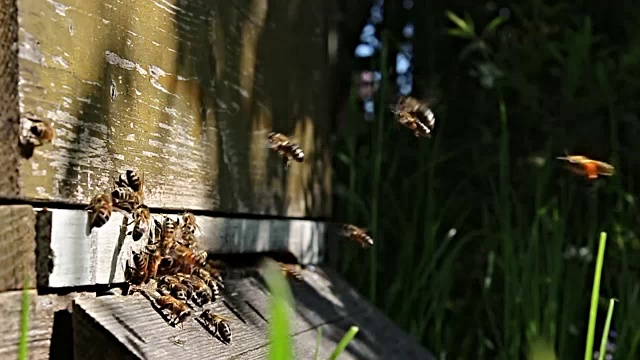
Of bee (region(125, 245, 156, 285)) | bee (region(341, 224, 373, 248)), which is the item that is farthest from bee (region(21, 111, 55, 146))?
bee (region(341, 224, 373, 248))

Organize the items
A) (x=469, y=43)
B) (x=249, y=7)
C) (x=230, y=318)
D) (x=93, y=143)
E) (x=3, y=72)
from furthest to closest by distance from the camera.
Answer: (x=469, y=43) → (x=249, y=7) → (x=230, y=318) → (x=93, y=143) → (x=3, y=72)

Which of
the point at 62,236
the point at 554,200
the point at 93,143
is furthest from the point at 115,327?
the point at 554,200

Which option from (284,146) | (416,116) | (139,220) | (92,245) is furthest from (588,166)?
(92,245)

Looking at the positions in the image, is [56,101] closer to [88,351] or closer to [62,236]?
[62,236]

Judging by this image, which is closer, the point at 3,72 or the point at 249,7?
the point at 3,72

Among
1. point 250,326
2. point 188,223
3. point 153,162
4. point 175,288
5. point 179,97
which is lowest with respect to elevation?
point 250,326

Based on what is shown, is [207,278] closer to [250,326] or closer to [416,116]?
[250,326]

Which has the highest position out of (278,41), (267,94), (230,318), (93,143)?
(278,41)
